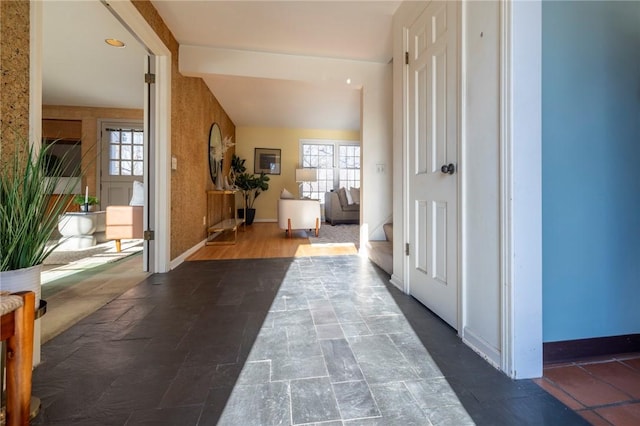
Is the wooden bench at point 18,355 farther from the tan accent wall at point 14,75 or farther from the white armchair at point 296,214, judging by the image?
the white armchair at point 296,214

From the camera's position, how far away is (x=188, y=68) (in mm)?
3109

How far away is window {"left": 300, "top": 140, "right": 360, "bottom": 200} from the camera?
7469 mm

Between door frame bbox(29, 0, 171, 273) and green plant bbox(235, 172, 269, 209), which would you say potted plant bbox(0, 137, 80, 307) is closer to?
door frame bbox(29, 0, 171, 273)

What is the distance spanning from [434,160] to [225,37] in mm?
2559

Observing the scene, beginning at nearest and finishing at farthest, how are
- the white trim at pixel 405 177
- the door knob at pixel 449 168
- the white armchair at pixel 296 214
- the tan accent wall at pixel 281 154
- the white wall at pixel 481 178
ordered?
the white wall at pixel 481 178, the door knob at pixel 449 168, the white trim at pixel 405 177, the white armchair at pixel 296 214, the tan accent wall at pixel 281 154

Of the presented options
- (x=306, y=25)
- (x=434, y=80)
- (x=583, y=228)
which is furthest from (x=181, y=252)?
(x=583, y=228)

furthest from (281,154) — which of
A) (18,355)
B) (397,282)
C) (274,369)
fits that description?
(18,355)

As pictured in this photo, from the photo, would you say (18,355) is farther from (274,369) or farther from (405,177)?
(405,177)

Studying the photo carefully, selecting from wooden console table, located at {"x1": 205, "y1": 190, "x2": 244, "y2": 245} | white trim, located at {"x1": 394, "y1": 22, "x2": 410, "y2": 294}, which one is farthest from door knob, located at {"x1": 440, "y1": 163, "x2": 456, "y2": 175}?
wooden console table, located at {"x1": 205, "y1": 190, "x2": 244, "y2": 245}

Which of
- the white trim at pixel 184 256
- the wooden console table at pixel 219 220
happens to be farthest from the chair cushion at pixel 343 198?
the white trim at pixel 184 256

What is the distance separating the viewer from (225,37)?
2.93 metres

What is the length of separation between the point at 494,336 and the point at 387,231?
2110 mm

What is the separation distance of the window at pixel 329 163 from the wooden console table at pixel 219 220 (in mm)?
2359

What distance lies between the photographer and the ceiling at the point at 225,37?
2467mm
